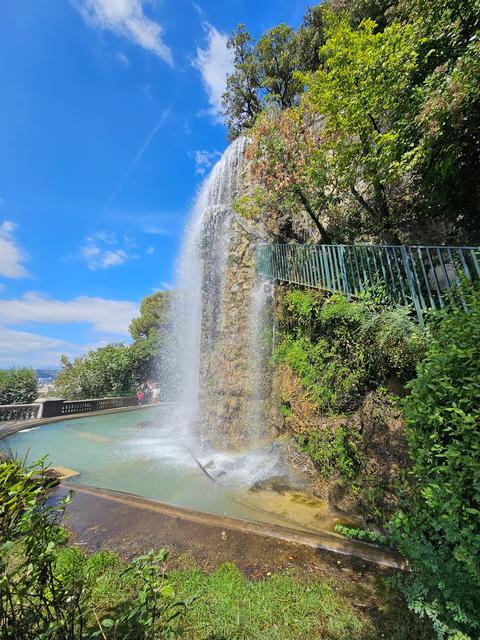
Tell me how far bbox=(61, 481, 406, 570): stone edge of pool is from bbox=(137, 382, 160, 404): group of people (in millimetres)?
18740

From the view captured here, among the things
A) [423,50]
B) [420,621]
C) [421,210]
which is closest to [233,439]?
[420,621]

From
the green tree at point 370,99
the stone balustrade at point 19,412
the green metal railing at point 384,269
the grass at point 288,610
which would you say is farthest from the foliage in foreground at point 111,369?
the grass at point 288,610

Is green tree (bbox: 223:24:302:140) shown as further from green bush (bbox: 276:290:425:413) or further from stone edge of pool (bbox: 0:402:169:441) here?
stone edge of pool (bbox: 0:402:169:441)

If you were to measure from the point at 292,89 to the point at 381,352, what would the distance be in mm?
15856

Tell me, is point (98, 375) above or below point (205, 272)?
below

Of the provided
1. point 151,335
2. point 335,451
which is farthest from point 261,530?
point 151,335

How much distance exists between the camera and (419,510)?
2154 millimetres

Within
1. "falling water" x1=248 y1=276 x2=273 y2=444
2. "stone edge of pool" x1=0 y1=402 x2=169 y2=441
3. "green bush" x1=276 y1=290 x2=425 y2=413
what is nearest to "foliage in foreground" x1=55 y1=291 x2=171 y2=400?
"stone edge of pool" x1=0 y1=402 x2=169 y2=441

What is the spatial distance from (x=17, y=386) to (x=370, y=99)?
22.7 m

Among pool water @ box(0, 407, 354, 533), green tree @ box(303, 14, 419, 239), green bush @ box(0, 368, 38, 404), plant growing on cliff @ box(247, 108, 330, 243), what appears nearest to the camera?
pool water @ box(0, 407, 354, 533)

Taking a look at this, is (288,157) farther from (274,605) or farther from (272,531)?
(274,605)

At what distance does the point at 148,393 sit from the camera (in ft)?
82.9

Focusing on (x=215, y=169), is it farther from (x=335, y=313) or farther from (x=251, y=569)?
(x=251, y=569)

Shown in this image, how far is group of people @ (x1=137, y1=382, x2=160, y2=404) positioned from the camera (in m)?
22.1
